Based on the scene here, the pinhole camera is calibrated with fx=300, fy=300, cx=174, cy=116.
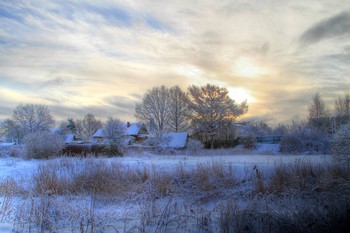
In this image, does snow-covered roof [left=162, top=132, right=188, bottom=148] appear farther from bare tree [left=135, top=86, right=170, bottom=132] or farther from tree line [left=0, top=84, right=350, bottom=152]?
bare tree [left=135, top=86, right=170, bottom=132]

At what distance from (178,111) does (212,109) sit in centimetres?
887

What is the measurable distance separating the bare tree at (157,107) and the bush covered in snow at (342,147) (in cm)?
4135

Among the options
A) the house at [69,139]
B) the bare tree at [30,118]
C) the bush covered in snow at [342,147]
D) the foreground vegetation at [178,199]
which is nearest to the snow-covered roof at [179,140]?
the house at [69,139]

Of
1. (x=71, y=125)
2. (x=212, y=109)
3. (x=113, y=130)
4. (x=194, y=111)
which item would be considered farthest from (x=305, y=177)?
(x=71, y=125)

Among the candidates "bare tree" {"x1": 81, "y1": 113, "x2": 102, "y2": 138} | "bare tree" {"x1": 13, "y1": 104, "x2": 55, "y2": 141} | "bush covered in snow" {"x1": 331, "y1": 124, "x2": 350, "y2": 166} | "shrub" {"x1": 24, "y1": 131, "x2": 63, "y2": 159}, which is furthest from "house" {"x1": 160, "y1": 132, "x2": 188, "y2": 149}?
"bare tree" {"x1": 81, "y1": 113, "x2": 102, "y2": 138}

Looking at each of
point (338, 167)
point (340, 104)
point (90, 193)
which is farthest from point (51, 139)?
point (340, 104)

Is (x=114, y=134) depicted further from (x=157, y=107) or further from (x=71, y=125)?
(x=71, y=125)

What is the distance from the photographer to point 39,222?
787 centimetres

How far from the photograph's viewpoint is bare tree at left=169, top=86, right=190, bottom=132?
56.8 meters

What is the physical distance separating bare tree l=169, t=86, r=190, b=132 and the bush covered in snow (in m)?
39.5

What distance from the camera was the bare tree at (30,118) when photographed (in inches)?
2726

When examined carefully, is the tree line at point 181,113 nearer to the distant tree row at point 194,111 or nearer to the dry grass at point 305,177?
the distant tree row at point 194,111

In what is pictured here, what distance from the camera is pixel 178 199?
1191 cm

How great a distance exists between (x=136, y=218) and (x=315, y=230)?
4.48m
